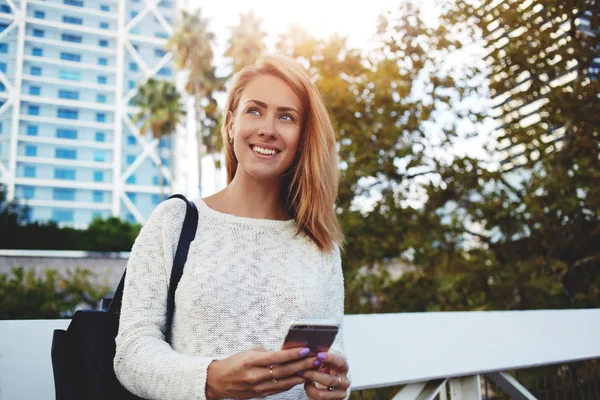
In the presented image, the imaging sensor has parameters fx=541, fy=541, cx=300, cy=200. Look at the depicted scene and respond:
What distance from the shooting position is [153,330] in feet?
4.52

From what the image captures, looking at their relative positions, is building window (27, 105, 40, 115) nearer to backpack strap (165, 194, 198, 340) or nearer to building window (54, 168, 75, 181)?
building window (54, 168, 75, 181)

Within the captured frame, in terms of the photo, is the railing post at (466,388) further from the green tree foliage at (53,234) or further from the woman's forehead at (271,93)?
the green tree foliage at (53,234)

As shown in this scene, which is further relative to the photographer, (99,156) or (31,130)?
(99,156)

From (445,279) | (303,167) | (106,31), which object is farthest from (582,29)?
(106,31)

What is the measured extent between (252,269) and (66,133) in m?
55.3

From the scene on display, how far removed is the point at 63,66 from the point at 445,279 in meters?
50.6

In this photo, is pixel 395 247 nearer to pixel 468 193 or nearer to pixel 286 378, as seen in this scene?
pixel 468 193

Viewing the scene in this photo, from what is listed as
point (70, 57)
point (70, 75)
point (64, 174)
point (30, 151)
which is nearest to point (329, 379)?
point (30, 151)

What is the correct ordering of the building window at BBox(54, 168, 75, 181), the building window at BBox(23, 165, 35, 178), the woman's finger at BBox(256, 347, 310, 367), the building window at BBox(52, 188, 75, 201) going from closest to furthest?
1. the woman's finger at BBox(256, 347, 310, 367)
2. the building window at BBox(23, 165, 35, 178)
3. the building window at BBox(52, 188, 75, 201)
4. the building window at BBox(54, 168, 75, 181)

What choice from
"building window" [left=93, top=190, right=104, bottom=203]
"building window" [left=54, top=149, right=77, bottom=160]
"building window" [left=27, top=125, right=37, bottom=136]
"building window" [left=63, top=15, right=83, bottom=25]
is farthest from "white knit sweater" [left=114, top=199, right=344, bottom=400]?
"building window" [left=93, top=190, right=104, bottom=203]

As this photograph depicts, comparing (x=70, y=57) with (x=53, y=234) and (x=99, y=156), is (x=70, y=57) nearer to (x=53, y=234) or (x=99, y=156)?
(x=99, y=156)

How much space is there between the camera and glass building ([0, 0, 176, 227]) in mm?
47594

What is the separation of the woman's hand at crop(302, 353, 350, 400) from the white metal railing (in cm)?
46

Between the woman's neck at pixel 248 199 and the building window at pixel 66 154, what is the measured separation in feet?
176
